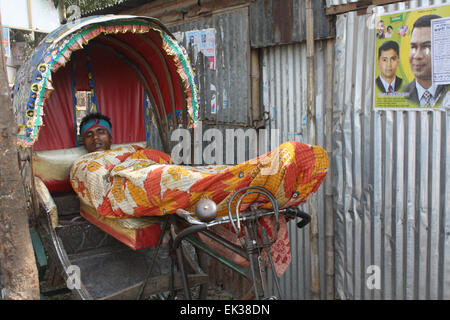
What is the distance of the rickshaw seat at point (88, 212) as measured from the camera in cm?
327

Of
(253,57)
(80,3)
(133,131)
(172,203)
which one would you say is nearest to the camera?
(172,203)

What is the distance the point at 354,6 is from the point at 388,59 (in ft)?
1.82

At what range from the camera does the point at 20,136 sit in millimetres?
3270

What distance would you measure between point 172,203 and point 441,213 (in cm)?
215

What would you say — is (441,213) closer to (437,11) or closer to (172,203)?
(437,11)

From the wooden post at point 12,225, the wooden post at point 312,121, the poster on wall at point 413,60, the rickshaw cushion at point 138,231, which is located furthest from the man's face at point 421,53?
the wooden post at point 12,225

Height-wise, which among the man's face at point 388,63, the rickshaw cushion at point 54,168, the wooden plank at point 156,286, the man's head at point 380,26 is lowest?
the wooden plank at point 156,286

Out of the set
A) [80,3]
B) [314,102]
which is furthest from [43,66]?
[80,3]

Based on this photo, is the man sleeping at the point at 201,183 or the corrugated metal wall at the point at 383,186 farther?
the corrugated metal wall at the point at 383,186

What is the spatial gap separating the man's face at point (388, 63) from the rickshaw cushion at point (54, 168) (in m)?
3.22

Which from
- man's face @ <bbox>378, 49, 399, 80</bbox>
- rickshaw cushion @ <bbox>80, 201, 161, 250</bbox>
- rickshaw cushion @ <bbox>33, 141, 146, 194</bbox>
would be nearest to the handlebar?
rickshaw cushion @ <bbox>80, 201, 161, 250</bbox>

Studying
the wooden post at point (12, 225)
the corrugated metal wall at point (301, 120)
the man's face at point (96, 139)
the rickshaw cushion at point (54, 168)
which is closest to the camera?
the wooden post at point (12, 225)

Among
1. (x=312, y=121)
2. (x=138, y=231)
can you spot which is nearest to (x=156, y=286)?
(x=138, y=231)

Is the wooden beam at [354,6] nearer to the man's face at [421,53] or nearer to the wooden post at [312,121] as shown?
the wooden post at [312,121]
